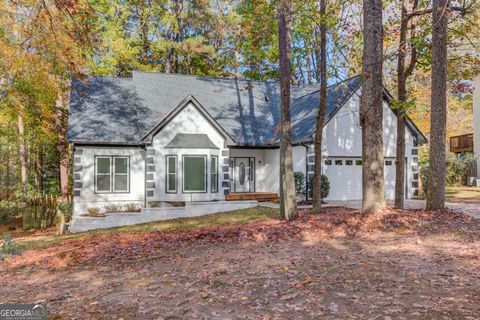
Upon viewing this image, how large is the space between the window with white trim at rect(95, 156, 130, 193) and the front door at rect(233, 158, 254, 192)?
5.83 metres

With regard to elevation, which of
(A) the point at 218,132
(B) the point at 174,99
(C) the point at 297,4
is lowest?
(A) the point at 218,132

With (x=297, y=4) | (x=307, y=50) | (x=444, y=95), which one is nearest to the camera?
(x=444, y=95)

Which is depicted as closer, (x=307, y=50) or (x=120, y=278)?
(x=120, y=278)

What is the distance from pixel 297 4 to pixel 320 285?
10.2 metres

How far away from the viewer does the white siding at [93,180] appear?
1749 centimetres

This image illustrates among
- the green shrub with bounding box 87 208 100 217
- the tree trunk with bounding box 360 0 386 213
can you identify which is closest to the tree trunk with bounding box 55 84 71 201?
the green shrub with bounding box 87 208 100 217

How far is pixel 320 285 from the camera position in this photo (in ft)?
18.6

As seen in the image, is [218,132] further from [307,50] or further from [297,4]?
[297,4]

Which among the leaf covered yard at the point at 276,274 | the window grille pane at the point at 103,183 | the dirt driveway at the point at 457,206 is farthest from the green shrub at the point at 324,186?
the window grille pane at the point at 103,183

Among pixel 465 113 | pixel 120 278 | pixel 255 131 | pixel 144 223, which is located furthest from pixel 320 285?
pixel 465 113

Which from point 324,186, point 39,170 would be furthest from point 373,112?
point 39,170

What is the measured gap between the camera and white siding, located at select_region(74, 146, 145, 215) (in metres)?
17.5

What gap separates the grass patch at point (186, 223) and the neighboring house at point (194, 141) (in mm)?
2321

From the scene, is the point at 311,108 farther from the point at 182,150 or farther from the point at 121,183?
the point at 121,183
